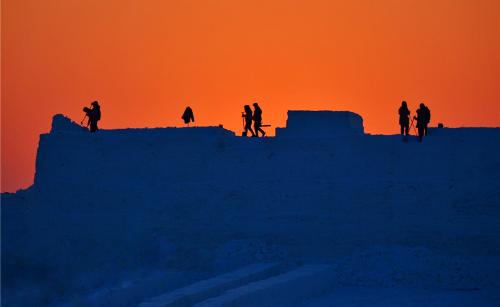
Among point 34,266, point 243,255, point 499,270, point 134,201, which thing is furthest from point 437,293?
point 34,266

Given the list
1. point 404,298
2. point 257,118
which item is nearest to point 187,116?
point 257,118

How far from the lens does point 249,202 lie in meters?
22.7

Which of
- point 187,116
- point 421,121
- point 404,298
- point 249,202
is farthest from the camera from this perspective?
point 187,116

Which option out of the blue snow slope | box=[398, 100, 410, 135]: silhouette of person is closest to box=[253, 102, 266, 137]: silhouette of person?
the blue snow slope

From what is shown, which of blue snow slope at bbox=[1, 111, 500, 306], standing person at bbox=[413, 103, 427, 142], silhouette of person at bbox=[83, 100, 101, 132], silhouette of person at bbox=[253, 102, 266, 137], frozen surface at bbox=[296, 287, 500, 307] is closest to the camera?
frozen surface at bbox=[296, 287, 500, 307]

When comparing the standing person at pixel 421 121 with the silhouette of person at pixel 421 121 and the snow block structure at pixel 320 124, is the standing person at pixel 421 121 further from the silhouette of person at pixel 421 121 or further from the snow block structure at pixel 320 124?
the snow block structure at pixel 320 124

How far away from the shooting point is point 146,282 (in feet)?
67.2

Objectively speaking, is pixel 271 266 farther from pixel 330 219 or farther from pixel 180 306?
pixel 180 306

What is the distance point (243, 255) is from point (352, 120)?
354 centimetres

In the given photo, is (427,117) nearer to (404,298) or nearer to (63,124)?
(404,298)

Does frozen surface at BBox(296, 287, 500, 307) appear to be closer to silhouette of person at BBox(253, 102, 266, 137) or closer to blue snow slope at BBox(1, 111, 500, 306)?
blue snow slope at BBox(1, 111, 500, 306)

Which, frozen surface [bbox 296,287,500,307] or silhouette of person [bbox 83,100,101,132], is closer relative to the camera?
frozen surface [bbox 296,287,500,307]

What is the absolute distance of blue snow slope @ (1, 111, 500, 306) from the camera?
21156 mm

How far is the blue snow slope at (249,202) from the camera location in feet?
69.4
